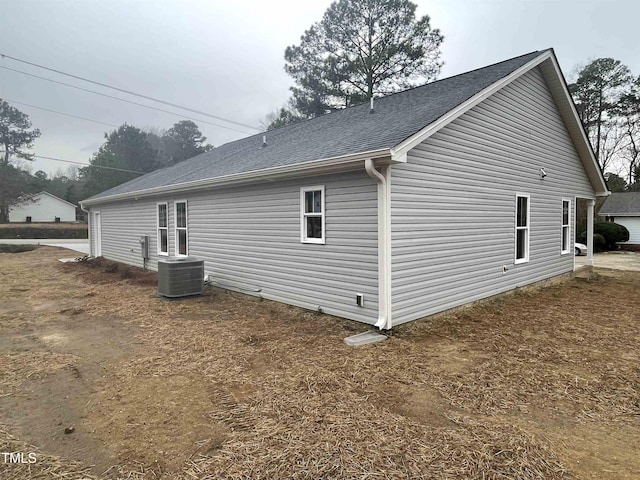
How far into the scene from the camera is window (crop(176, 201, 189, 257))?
10.2 m

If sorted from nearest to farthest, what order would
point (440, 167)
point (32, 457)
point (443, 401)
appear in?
point (32, 457) < point (443, 401) < point (440, 167)

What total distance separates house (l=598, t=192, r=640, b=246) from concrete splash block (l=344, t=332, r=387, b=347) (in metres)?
25.2

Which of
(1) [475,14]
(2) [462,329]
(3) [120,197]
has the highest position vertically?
(1) [475,14]

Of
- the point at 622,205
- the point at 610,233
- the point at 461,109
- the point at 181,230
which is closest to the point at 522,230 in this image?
the point at 461,109

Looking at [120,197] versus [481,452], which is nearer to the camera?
[481,452]

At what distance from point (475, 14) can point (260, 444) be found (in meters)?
16.2

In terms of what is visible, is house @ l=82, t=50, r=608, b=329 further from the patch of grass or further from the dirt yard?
the patch of grass

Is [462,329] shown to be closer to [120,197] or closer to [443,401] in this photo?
[443,401]

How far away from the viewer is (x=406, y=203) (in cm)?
565

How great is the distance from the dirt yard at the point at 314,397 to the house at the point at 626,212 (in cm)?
2252

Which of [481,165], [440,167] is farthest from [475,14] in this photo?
[440,167]

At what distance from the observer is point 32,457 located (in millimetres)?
2590

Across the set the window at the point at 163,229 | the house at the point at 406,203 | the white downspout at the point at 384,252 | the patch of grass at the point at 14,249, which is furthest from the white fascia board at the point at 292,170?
the patch of grass at the point at 14,249

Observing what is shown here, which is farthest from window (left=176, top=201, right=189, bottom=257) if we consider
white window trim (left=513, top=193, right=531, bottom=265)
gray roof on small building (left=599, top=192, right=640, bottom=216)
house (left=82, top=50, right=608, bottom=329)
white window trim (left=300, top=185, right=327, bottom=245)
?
gray roof on small building (left=599, top=192, right=640, bottom=216)
